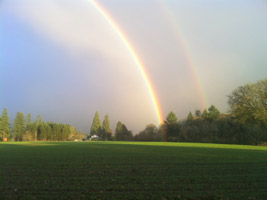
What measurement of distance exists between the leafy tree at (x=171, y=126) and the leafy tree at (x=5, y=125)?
76833 mm

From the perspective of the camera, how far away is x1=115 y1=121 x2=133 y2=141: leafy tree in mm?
115925

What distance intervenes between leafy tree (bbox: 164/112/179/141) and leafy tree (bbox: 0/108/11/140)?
76.8m

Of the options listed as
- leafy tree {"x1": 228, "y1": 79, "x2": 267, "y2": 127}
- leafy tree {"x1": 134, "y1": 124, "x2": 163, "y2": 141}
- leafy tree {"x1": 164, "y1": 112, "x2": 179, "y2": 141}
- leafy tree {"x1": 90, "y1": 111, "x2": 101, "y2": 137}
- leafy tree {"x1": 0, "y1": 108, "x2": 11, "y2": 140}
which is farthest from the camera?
leafy tree {"x1": 90, "y1": 111, "x2": 101, "y2": 137}

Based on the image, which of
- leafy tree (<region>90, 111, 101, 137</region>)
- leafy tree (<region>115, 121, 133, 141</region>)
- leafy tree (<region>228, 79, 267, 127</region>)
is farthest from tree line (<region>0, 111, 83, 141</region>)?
leafy tree (<region>228, 79, 267, 127</region>)

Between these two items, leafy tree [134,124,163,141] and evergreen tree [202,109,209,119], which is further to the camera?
leafy tree [134,124,163,141]

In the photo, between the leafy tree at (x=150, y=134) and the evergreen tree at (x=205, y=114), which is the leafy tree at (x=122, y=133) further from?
the evergreen tree at (x=205, y=114)

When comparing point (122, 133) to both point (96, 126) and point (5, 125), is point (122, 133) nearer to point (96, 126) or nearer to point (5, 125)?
point (96, 126)

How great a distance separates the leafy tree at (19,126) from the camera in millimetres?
104375

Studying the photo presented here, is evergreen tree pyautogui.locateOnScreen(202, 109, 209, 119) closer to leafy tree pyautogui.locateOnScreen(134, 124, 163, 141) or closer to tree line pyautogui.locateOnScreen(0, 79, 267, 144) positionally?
tree line pyautogui.locateOnScreen(0, 79, 267, 144)

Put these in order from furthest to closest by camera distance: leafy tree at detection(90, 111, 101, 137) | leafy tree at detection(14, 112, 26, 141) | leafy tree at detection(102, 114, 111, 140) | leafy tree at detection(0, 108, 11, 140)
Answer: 1. leafy tree at detection(90, 111, 101, 137)
2. leafy tree at detection(102, 114, 111, 140)
3. leafy tree at detection(14, 112, 26, 141)
4. leafy tree at detection(0, 108, 11, 140)

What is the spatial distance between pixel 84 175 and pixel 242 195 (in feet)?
21.3

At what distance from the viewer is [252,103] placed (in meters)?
49.9

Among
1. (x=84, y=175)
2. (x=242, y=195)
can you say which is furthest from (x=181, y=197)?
(x=84, y=175)

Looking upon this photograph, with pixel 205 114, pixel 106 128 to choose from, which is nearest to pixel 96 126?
pixel 106 128
